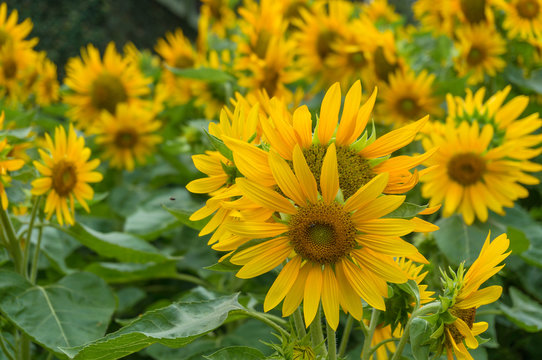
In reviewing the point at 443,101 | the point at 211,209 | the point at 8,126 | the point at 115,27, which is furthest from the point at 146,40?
the point at 211,209

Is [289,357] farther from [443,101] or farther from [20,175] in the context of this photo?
[443,101]

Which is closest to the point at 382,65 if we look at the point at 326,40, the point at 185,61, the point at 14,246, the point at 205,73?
the point at 326,40

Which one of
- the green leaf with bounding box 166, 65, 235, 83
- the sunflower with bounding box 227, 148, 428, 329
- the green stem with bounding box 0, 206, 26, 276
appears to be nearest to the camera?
the sunflower with bounding box 227, 148, 428, 329

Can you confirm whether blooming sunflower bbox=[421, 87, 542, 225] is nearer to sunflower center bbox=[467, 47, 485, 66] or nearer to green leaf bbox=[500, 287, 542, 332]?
green leaf bbox=[500, 287, 542, 332]

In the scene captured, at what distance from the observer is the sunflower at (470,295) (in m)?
0.68

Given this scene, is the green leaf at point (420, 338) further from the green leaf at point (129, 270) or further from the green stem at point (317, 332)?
the green leaf at point (129, 270)

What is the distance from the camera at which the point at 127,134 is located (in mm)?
2078

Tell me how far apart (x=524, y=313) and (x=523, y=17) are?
102 centimetres

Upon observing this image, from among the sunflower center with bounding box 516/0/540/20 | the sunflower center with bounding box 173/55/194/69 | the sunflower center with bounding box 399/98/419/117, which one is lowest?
the sunflower center with bounding box 399/98/419/117

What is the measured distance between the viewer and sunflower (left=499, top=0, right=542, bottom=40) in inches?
72.1

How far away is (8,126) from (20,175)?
0.19m

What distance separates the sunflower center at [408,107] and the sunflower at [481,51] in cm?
21

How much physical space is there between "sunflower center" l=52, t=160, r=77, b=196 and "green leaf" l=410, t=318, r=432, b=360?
0.79 m

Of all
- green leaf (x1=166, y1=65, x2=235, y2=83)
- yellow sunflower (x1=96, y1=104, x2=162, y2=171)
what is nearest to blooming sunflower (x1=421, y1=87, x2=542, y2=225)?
green leaf (x1=166, y1=65, x2=235, y2=83)
